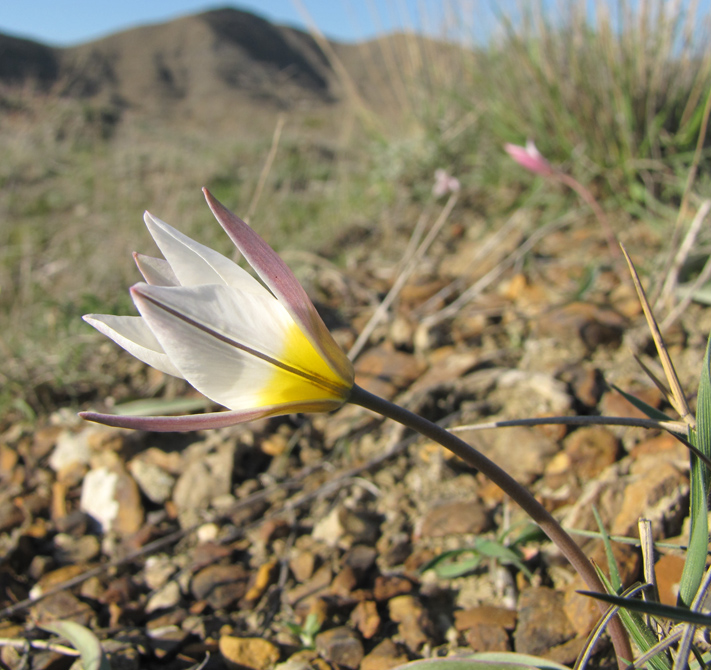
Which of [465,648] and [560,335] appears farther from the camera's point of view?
[560,335]

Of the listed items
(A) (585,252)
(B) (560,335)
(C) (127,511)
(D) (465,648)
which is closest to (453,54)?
(A) (585,252)

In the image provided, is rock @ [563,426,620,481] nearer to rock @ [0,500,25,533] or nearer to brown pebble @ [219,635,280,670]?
brown pebble @ [219,635,280,670]

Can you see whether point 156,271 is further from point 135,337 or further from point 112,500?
point 112,500

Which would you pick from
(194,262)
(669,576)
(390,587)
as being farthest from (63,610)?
(669,576)

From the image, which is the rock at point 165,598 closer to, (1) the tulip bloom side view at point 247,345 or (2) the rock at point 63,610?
(2) the rock at point 63,610

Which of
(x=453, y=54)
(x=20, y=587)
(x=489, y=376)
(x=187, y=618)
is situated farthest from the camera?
(x=453, y=54)

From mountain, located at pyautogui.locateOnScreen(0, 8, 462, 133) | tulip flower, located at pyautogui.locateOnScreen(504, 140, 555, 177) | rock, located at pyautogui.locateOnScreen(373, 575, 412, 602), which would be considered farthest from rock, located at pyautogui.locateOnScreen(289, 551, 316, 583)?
mountain, located at pyautogui.locateOnScreen(0, 8, 462, 133)

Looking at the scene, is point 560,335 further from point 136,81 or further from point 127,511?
point 136,81
